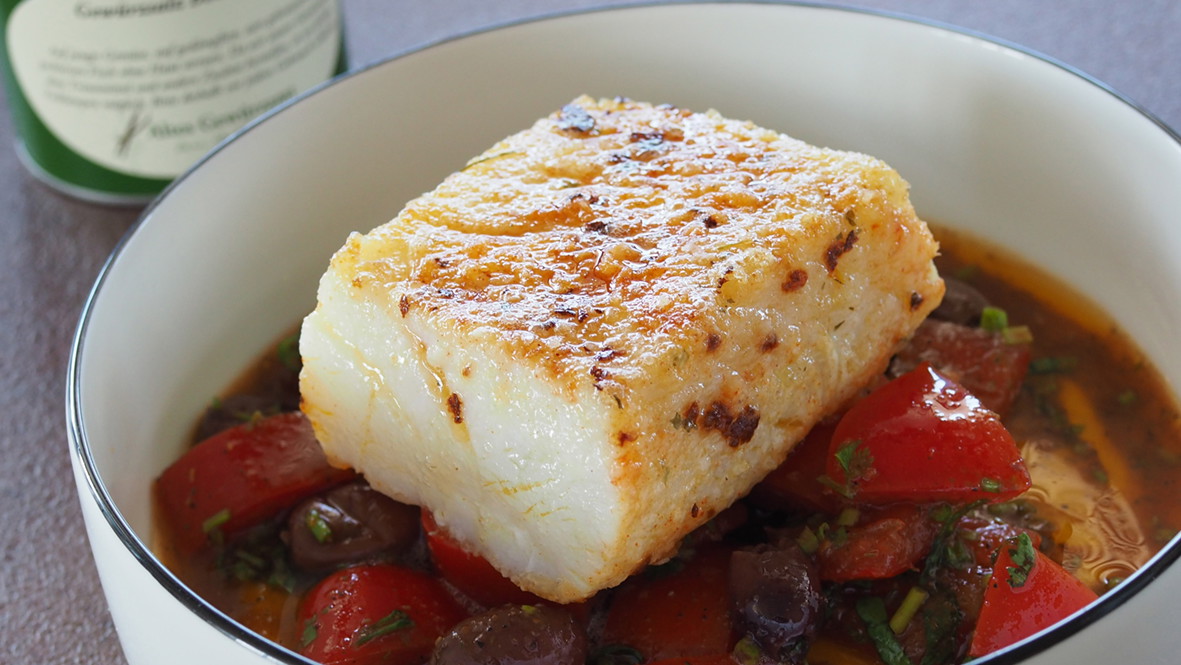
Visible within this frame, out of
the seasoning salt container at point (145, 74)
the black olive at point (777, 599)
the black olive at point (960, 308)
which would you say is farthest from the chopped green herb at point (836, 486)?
the seasoning salt container at point (145, 74)

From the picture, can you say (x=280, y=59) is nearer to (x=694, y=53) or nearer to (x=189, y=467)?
(x=694, y=53)

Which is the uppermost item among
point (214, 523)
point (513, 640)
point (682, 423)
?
point (682, 423)

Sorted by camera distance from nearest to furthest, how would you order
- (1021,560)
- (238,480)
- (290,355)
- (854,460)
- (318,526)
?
1. (1021,560)
2. (854,460)
3. (318,526)
4. (238,480)
5. (290,355)

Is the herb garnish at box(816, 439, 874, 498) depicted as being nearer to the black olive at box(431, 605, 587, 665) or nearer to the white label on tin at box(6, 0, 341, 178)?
the black olive at box(431, 605, 587, 665)

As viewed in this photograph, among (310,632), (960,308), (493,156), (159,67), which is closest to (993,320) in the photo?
(960,308)

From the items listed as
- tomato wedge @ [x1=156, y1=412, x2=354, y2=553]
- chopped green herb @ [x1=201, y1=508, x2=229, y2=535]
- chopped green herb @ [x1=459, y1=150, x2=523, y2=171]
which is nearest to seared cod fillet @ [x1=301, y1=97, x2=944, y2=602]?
chopped green herb @ [x1=459, y1=150, x2=523, y2=171]

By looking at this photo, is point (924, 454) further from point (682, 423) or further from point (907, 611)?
point (682, 423)

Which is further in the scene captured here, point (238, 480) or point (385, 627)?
point (238, 480)
